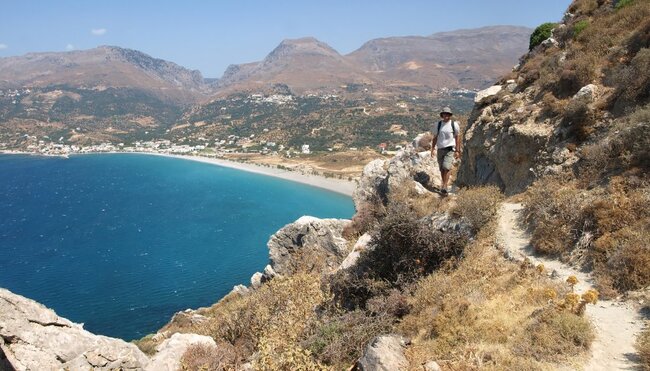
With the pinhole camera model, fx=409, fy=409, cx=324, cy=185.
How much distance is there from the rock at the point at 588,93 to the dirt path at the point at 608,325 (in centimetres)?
741

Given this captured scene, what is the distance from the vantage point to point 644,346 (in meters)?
6.13

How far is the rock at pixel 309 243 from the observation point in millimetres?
23552

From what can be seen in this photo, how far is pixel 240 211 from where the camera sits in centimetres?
9606

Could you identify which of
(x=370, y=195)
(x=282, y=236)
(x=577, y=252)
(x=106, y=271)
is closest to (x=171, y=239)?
(x=106, y=271)

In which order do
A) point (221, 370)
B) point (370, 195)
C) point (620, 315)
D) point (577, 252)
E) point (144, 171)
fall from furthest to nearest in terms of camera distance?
point (144, 171) → point (370, 195) → point (221, 370) → point (577, 252) → point (620, 315)

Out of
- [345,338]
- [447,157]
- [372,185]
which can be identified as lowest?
[345,338]

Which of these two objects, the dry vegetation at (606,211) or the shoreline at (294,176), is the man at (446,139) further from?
the shoreline at (294,176)

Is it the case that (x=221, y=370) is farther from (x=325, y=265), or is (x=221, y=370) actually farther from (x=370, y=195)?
(x=370, y=195)

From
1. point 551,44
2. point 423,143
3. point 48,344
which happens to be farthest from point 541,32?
point 48,344

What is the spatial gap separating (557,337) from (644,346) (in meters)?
1.14

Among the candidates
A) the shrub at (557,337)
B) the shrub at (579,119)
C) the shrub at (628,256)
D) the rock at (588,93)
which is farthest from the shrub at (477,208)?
the rock at (588,93)

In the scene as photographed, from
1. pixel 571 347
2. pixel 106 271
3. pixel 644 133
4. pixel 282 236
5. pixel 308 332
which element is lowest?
pixel 106 271

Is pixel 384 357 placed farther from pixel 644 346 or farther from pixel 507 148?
pixel 507 148

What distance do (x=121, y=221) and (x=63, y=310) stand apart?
45.0m
